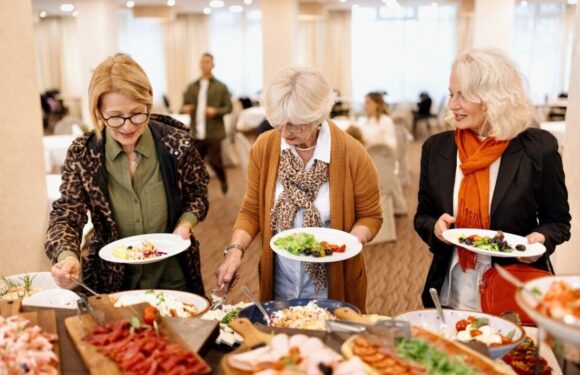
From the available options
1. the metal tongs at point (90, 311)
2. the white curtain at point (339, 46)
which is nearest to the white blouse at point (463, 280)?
the metal tongs at point (90, 311)

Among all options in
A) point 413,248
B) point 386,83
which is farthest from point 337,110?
point 413,248

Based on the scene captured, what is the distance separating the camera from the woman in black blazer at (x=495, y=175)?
197 centimetres

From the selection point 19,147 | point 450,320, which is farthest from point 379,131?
point 450,320

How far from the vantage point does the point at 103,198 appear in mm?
2051

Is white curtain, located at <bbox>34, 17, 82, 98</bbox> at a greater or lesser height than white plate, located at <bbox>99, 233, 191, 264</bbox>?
greater

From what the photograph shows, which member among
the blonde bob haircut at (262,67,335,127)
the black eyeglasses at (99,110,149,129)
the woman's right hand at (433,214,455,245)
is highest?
the blonde bob haircut at (262,67,335,127)

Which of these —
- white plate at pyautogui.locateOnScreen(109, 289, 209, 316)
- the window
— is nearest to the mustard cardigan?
white plate at pyautogui.locateOnScreen(109, 289, 209, 316)

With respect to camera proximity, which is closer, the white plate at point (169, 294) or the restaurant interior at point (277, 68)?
the white plate at point (169, 294)

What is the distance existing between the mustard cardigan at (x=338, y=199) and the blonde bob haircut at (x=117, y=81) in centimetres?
47

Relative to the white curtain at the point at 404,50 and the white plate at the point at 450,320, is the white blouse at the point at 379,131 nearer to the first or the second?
the white plate at the point at 450,320

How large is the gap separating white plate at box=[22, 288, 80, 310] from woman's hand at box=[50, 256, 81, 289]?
0.16 m

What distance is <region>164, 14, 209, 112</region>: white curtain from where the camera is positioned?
15.3 m

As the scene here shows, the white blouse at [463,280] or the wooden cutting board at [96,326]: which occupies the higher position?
the wooden cutting board at [96,326]

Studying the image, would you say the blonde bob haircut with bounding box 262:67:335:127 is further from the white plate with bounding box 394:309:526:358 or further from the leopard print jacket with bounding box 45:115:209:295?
the white plate with bounding box 394:309:526:358
